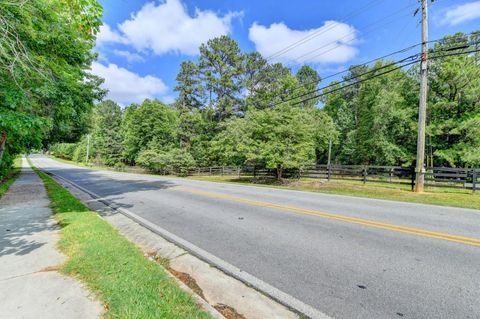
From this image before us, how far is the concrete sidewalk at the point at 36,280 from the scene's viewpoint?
2.44 m

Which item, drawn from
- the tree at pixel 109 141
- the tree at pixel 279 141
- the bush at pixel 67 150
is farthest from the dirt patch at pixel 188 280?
the bush at pixel 67 150

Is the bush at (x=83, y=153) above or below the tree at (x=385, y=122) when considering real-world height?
below

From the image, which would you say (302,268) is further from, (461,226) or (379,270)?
(461,226)

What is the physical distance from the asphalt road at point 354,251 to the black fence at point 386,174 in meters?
5.50

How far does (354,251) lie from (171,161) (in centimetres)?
2822

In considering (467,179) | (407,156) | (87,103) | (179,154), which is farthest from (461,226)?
(179,154)

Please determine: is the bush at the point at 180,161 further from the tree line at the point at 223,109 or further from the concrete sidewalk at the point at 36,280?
the concrete sidewalk at the point at 36,280

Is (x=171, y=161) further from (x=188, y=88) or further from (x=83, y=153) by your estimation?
(x=83, y=153)

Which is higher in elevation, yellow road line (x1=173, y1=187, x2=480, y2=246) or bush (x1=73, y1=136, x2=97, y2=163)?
bush (x1=73, y1=136, x2=97, y2=163)

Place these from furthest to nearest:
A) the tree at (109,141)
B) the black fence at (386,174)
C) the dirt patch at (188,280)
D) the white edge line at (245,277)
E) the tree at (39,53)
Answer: the tree at (109,141) → the black fence at (386,174) → the tree at (39,53) → the dirt patch at (188,280) → the white edge line at (245,277)

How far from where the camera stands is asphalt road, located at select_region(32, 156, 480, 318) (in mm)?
2680

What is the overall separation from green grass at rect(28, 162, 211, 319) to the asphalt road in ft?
3.61

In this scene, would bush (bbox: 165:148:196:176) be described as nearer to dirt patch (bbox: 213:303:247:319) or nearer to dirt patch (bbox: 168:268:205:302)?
dirt patch (bbox: 168:268:205:302)

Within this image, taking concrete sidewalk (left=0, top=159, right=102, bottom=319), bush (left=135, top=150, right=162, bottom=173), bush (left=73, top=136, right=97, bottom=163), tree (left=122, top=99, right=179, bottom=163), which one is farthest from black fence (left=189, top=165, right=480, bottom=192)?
bush (left=73, top=136, right=97, bottom=163)
